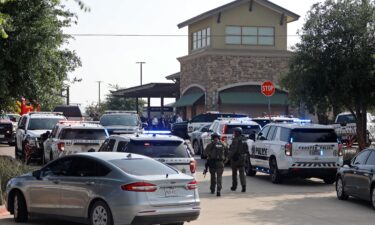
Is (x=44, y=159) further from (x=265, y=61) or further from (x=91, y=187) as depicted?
(x=265, y=61)

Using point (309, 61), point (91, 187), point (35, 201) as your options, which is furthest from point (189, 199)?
point (309, 61)

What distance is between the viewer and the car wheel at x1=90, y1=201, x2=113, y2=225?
448 inches

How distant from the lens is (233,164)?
18703mm

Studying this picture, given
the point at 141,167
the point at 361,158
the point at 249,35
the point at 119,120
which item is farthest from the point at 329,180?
the point at 249,35

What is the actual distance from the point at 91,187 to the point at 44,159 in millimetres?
13395

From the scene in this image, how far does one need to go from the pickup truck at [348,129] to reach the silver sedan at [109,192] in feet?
68.5

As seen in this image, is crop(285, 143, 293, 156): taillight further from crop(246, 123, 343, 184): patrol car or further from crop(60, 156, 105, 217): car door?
crop(60, 156, 105, 217): car door

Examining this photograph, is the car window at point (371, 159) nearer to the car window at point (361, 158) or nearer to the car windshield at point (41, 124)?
the car window at point (361, 158)

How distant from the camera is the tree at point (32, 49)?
685 inches

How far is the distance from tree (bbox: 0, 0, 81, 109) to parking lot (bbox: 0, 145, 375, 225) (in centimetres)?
513

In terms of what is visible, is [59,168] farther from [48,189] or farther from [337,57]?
[337,57]

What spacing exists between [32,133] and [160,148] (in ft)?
45.1

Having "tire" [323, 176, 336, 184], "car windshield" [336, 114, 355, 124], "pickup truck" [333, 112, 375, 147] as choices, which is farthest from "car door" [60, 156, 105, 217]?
"car windshield" [336, 114, 355, 124]

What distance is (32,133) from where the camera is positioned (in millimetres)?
27750
